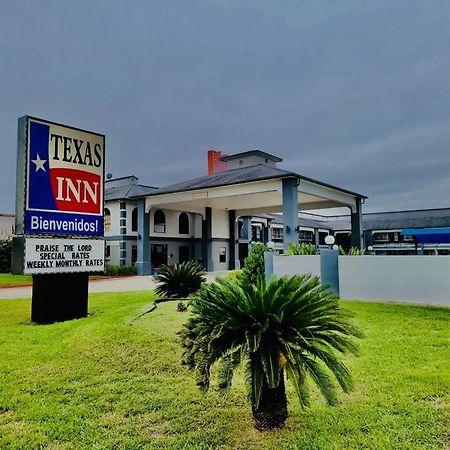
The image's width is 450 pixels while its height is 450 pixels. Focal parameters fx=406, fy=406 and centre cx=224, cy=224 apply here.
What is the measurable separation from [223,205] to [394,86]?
53.3ft

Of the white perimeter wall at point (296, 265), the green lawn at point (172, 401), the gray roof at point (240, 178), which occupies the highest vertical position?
the gray roof at point (240, 178)

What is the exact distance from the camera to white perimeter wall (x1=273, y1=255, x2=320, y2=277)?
43.7ft

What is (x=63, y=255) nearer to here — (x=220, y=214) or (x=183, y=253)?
(x=183, y=253)

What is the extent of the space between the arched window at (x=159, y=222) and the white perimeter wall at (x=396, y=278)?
21.5 metres

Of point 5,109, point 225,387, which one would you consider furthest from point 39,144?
point 5,109

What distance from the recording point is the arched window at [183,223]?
3454 cm

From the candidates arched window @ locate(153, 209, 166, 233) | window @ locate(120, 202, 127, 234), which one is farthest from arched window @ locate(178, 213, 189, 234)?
window @ locate(120, 202, 127, 234)

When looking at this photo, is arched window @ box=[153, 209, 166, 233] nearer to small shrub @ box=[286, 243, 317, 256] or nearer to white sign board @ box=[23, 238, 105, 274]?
small shrub @ box=[286, 243, 317, 256]

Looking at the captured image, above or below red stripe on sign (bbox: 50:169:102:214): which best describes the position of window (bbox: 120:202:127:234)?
above

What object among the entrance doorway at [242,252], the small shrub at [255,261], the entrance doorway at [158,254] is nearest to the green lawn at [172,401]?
the small shrub at [255,261]

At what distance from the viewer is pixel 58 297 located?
35.3 feet

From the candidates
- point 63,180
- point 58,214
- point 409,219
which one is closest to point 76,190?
point 63,180

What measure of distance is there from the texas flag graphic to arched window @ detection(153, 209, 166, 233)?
20606 millimetres

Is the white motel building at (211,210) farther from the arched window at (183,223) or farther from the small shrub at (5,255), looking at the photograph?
the small shrub at (5,255)
